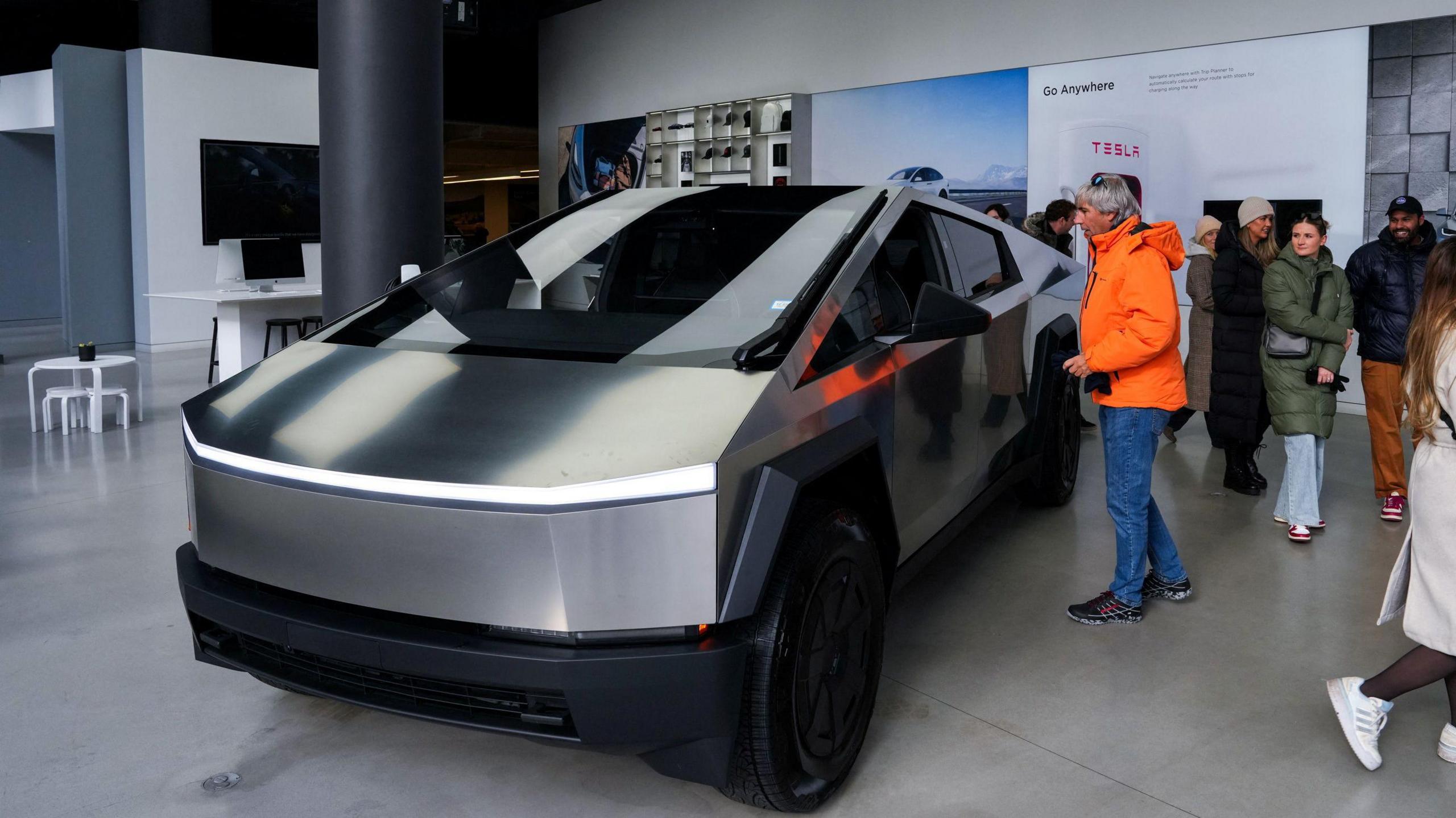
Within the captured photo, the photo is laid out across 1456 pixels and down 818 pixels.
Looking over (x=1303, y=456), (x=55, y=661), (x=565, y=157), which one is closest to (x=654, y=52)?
(x=565, y=157)

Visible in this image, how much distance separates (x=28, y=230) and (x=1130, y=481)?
14658mm

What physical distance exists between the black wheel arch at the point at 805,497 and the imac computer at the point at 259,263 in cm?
712

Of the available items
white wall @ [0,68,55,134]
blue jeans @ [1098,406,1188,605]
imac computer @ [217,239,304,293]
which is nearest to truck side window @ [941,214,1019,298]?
blue jeans @ [1098,406,1188,605]

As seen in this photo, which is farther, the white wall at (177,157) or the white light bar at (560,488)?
the white wall at (177,157)

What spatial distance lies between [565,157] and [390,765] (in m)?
13.1

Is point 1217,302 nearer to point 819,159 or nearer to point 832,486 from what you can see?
point 832,486

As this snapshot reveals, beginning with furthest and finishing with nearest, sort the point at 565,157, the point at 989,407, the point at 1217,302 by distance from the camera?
the point at 565,157
the point at 1217,302
the point at 989,407

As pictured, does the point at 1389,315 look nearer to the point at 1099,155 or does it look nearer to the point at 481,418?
the point at 481,418

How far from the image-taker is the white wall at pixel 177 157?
1053cm

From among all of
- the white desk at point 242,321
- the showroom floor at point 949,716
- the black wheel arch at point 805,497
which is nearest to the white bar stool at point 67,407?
the white desk at point 242,321

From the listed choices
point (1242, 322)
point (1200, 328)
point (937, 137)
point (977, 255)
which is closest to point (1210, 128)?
point (937, 137)

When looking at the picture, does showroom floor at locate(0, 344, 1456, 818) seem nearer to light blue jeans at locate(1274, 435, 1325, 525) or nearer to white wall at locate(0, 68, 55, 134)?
light blue jeans at locate(1274, 435, 1325, 525)

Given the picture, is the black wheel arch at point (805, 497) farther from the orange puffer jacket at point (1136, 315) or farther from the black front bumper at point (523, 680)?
the orange puffer jacket at point (1136, 315)

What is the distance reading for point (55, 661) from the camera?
9.96ft
